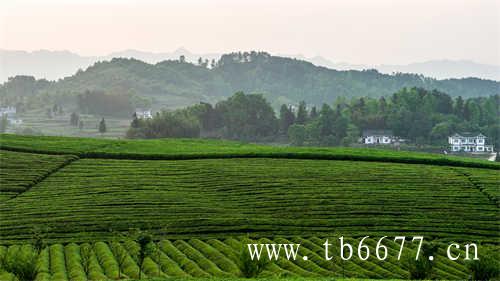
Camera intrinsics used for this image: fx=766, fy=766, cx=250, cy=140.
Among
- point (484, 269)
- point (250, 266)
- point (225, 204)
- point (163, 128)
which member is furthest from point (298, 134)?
point (484, 269)

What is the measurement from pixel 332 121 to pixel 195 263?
369ft

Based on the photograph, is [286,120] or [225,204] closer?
[225,204]

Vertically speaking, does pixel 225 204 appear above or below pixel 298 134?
below

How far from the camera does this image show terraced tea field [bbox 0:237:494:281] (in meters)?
33.1

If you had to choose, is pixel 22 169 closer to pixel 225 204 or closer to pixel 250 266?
pixel 225 204

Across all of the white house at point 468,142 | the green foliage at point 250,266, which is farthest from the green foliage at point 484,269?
the white house at point 468,142

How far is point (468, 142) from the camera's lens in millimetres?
140375

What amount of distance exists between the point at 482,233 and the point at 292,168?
19817mm

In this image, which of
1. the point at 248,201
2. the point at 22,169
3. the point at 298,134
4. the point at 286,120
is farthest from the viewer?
the point at 286,120

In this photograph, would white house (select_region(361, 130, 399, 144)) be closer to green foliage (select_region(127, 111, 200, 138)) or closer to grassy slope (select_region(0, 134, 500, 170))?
green foliage (select_region(127, 111, 200, 138))

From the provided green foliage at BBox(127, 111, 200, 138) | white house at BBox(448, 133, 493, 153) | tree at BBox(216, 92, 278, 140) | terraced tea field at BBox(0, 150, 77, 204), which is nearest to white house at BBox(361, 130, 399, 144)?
white house at BBox(448, 133, 493, 153)

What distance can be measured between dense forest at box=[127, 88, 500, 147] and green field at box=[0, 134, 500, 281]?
70830mm

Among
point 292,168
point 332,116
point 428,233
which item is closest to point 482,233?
point 428,233

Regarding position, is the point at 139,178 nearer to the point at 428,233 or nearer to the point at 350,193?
the point at 350,193
